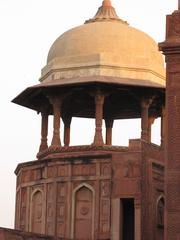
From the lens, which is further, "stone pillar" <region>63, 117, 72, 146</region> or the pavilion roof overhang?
"stone pillar" <region>63, 117, 72, 146</region>

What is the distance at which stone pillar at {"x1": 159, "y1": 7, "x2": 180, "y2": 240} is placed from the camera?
1010 inches

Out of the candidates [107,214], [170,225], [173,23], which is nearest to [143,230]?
[107,214]

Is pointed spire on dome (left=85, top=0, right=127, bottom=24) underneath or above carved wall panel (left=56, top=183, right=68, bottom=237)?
above

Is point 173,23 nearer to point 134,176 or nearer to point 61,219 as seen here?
point 134,176

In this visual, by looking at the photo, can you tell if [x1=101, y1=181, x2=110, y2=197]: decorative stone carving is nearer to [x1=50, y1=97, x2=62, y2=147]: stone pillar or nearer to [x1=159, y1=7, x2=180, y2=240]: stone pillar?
[x1=50, y1=97, x2=62, y2=147]: stone pillar

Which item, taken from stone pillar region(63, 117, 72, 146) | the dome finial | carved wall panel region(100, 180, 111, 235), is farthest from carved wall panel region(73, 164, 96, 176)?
the dome finial

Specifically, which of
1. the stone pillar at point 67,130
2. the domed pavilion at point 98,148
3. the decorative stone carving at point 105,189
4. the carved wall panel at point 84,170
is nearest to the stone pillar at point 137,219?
the domed pavilion at point 98,148

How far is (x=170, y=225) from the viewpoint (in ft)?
84.0

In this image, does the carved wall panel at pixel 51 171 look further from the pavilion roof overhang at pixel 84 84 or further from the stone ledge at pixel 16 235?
the stone ledge at pixel 16 235

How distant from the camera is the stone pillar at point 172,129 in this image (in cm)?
2566

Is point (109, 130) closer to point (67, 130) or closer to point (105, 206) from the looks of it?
point (67, 130)

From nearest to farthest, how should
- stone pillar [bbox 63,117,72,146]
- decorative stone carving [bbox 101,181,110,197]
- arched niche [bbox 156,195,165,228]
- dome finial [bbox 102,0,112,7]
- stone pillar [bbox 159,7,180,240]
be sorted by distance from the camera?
stone pillar [bbox 159,7,180,240] → arched niche [bbox 156,195,165,228] → decorative stone carving [bbox 101,181,110,197] → stone pillar [bbox 63,117,72,146] → dome finial [bbox 102,0,112,7]

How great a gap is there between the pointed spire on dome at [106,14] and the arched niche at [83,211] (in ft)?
23.0

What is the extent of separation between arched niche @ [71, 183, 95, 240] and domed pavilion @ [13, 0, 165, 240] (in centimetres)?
3
